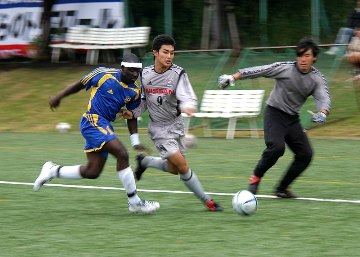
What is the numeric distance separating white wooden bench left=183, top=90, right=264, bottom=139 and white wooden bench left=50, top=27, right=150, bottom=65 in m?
6.12

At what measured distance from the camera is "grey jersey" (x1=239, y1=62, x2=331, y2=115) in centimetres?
1024

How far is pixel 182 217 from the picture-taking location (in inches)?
374

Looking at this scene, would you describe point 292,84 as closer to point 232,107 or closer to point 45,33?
point 232,107

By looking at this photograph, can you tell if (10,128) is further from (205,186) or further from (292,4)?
(205,186)

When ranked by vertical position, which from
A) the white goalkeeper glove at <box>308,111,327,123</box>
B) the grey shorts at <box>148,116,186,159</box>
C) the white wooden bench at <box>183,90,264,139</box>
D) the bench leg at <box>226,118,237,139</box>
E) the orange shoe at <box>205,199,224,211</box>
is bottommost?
the bench leg at <box>226,118,237,139</box>

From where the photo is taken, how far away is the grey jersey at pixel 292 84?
33.6ft

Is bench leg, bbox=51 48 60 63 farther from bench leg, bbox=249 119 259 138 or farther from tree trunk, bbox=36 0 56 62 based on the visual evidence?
bench leg, bbox=249 119 259 138

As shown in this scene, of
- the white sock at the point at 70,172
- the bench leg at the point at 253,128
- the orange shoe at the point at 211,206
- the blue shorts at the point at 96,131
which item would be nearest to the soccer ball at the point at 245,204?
the orange shoe at the point at 211,206

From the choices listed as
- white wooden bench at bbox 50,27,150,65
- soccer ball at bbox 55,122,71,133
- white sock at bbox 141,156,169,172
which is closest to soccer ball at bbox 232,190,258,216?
white sock at bbox 141,156,169,172

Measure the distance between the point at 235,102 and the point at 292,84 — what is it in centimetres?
865

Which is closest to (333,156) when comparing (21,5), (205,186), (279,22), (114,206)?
(205,186)

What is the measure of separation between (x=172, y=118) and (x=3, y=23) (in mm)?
18129

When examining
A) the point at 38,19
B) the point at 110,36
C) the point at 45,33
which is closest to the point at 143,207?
the point at 110,36

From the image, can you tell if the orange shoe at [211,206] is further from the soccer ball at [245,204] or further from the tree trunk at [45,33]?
the tree trunk at [45,33]
